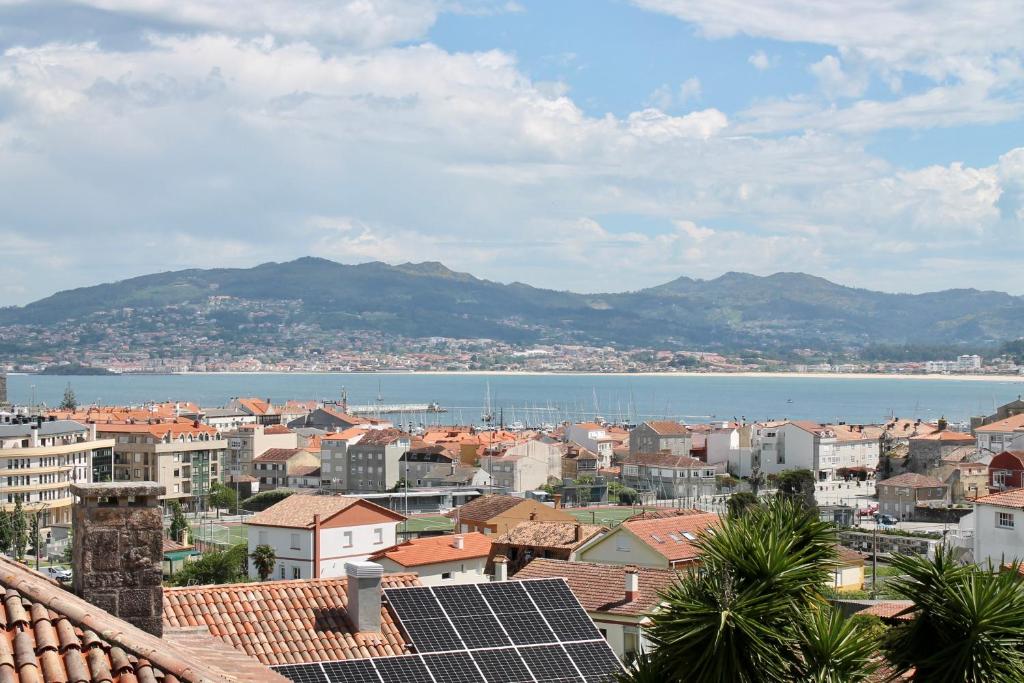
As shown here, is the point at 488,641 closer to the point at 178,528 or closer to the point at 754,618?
the point at 754,618

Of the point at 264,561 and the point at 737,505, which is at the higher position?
the point at 737,505

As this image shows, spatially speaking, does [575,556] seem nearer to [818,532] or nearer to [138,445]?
[818,532]

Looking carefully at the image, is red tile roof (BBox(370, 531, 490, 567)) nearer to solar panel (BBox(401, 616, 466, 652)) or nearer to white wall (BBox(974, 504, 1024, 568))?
white wall (BBox(974, 504, 1024, 568))

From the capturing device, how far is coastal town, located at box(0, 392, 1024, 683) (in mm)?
7039

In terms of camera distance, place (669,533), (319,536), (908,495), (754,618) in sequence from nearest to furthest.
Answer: (754,618) → (669,533) → (319,536) → (908,495)

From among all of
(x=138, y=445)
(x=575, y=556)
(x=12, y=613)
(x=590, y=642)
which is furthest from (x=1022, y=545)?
(x=138, y=445)

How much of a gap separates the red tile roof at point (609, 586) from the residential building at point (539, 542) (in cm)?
990

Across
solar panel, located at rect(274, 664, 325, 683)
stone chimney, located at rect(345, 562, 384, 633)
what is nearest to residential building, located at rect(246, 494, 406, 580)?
stone chimney, located at rect(345, 562, 384, 633)

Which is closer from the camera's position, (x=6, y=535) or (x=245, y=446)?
(x=6, y=535)

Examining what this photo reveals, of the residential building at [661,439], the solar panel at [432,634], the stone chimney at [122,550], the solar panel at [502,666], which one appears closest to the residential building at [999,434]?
the residential building at [661,439]

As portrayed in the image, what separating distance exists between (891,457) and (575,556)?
216 feet

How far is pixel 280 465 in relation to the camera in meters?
91.9

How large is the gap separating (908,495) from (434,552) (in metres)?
44.6

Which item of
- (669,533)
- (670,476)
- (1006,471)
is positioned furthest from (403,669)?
(670,476)
